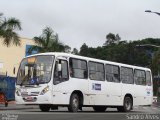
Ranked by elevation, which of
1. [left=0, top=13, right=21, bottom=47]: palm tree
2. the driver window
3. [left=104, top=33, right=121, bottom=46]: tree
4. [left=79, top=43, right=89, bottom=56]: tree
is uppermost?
[left=104, top=33, right=121, bottom=46]: tree

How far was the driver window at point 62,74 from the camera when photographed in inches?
964

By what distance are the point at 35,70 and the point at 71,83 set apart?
6.49ft

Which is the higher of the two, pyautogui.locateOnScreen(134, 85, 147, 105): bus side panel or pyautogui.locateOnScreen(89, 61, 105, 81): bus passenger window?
pyautogui.locateOnScreen(89, 61, 105, 81): bus passenger window

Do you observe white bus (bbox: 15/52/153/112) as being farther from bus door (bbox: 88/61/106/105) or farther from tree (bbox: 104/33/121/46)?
tree (bbox: 104/33/121/46)

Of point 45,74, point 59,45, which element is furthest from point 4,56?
point 45,74

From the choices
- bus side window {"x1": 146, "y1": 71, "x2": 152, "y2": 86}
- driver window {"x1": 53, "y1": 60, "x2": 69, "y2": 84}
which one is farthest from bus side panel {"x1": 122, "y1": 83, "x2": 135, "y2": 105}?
driver window {"x1": 53, "y1": 60, "x2": 69, "y2": 84}

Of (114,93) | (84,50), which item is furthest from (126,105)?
(84,50)

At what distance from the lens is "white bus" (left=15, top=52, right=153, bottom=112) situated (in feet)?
79.8

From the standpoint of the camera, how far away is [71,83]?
25.3 metres

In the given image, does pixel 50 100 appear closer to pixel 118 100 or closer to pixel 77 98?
pixel 77 98

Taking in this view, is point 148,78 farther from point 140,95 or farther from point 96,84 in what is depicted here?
point 96,84

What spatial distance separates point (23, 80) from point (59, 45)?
98.6 ft

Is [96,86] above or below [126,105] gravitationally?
above

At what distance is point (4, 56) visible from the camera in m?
74.1
